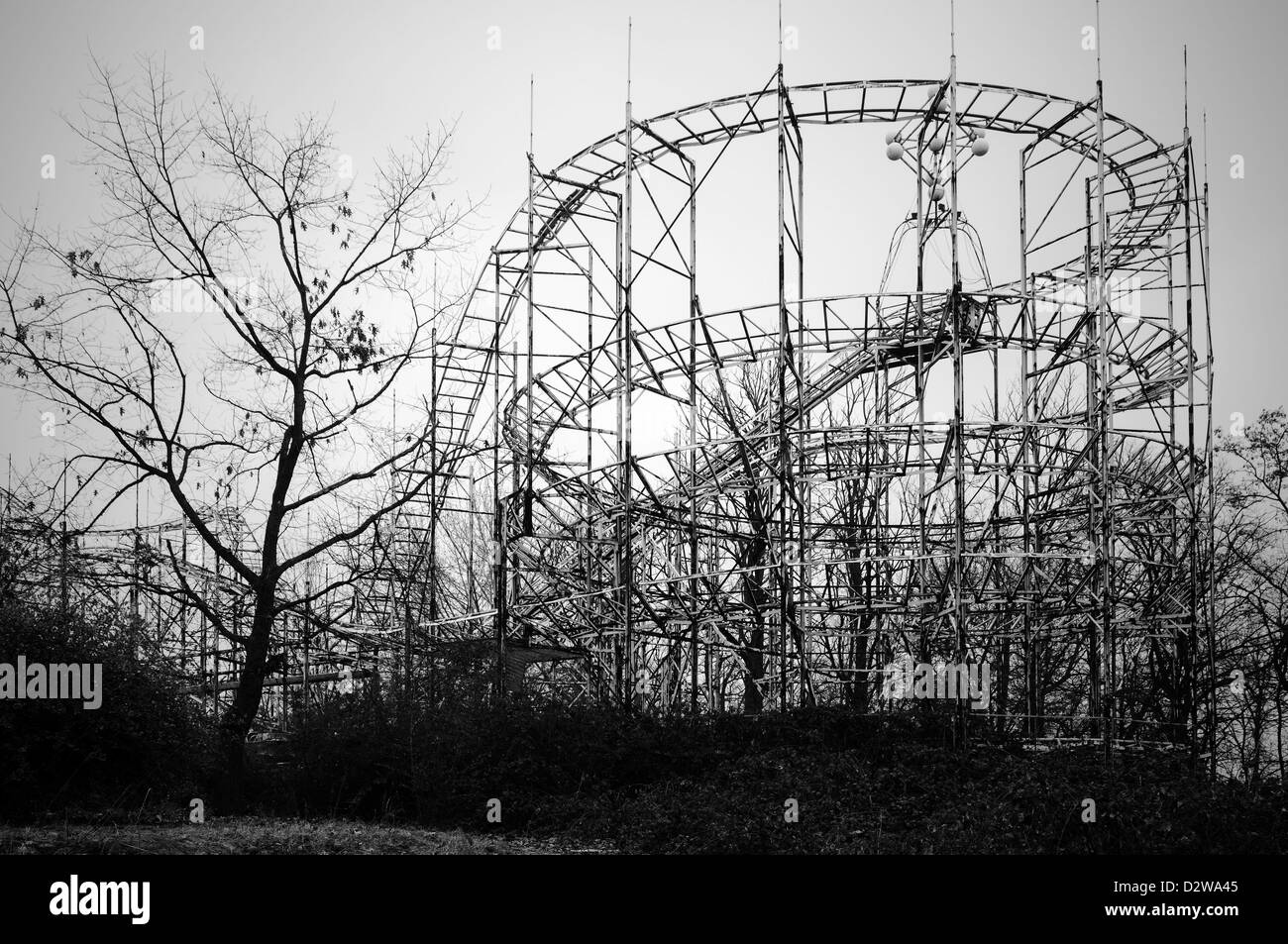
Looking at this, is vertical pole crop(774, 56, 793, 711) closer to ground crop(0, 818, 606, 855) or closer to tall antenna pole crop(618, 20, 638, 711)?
tall antenna pole crop(618, 20, 638, 711)

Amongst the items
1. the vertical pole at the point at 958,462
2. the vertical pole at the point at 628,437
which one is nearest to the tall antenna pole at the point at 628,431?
the vertical pole at the point at 628,437

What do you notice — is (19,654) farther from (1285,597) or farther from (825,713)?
(1285,597)

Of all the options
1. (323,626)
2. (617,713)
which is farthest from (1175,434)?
(323,626)

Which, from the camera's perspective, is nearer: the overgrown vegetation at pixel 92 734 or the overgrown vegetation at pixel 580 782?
the overgrown vegetation at pixel 580 782

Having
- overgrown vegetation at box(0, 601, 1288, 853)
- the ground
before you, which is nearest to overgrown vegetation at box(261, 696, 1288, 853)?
overgrown vegetation at box(0, 601, 1288, 853)

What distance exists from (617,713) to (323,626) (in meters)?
4.80

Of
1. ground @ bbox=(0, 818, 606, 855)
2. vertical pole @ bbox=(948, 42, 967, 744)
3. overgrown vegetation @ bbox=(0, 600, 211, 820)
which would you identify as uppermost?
vertical pole @ bbox=(948, 42, 967, 744)

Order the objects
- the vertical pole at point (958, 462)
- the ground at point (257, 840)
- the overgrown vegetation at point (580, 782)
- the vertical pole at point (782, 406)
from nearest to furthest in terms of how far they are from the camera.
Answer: the ground at point (257, 840), the overgrown vegetation at point (580, 782), the vertical pole at point (958, 462), the vertical pole at point (782, 406)

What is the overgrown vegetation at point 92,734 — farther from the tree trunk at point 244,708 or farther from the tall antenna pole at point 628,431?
the tall antenna pole at point 628,431

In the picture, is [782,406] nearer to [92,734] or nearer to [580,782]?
[580,782]

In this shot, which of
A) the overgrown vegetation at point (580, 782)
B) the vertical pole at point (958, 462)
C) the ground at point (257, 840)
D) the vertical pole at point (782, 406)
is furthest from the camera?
the vertical pole at point (782, 406)

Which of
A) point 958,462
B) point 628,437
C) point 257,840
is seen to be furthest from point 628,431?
point 257,840

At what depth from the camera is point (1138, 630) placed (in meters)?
22.5

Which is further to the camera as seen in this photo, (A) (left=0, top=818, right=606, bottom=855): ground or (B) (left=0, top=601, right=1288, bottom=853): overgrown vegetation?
(B) (left=0, top=601, right=1288, bottom=853): overgrown vegetation
